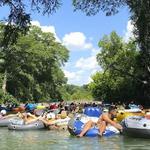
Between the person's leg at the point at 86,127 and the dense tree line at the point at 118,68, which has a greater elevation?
the dense tree line at the point at 118,68

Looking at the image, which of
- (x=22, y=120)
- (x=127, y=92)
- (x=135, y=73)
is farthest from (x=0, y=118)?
(x=127, y=92)

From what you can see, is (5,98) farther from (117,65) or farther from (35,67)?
(117,65)

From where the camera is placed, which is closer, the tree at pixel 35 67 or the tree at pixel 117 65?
the tree at pixel 35 67

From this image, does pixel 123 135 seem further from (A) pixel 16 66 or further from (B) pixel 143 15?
(A) pixel 16 66

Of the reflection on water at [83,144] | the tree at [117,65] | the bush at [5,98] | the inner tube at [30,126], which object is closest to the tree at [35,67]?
the bush at [5,98]

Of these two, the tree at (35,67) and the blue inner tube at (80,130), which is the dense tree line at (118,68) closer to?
the tree at (35,67)

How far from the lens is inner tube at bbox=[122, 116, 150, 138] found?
74.1 feet

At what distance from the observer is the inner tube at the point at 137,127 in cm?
2259

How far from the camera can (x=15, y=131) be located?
28.6 meters

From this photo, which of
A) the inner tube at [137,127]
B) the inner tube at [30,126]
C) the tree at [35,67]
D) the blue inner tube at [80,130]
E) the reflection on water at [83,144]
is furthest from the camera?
the tree at [35,67]

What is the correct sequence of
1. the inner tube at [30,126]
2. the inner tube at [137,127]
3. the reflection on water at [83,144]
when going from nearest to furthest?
the reflection on water at [83,144] < the inner tube at [137,127] < the inner tube at [30,126]

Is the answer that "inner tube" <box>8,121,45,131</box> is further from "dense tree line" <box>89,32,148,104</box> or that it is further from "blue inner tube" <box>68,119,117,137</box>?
"dense tree line" <box>89,32,148,104</box>

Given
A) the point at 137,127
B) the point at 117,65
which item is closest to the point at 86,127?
the point at 137,127

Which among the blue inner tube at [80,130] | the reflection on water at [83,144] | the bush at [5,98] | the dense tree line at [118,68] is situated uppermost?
the dense tree line at [118,68]
